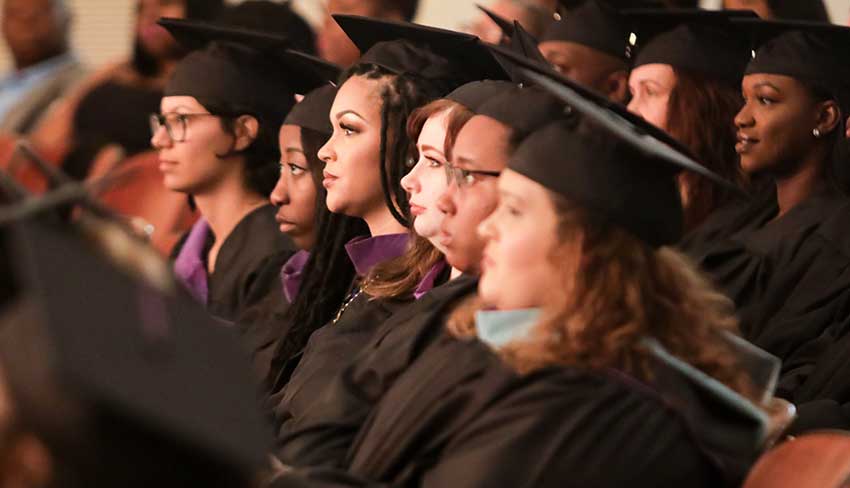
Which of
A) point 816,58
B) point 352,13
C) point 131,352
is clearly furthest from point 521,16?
point 131,352

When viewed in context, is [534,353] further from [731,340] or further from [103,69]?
[103,69]

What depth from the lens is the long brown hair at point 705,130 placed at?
16.6 ft

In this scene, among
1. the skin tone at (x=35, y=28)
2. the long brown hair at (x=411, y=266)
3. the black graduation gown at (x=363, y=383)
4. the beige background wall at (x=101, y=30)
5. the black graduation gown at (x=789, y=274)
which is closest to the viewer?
the black graduation gown at (x=363, y=383)

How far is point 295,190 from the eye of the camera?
509 centimetres

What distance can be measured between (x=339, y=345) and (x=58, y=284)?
2326 millimetres

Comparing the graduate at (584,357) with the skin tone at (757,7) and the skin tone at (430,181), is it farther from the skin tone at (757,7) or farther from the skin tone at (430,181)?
the skin tone at (757,7)

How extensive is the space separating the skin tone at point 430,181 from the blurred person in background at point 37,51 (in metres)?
4.58

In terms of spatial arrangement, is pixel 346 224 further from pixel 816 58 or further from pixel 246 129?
pixel 816 58

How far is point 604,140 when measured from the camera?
2900 mm

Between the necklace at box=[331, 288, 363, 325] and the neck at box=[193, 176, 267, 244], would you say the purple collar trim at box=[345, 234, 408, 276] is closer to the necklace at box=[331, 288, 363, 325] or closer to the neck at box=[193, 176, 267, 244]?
the necklace at box=[331, 288, 363, 325]

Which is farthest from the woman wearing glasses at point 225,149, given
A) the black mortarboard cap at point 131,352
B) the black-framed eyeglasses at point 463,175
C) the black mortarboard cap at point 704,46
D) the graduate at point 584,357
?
the black mortarboard cap at point 131,352

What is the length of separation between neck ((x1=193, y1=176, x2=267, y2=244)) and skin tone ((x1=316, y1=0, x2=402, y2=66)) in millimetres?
1055

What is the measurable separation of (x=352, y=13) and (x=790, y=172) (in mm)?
2184

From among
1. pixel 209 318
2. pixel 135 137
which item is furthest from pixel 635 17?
pixel 209 318
